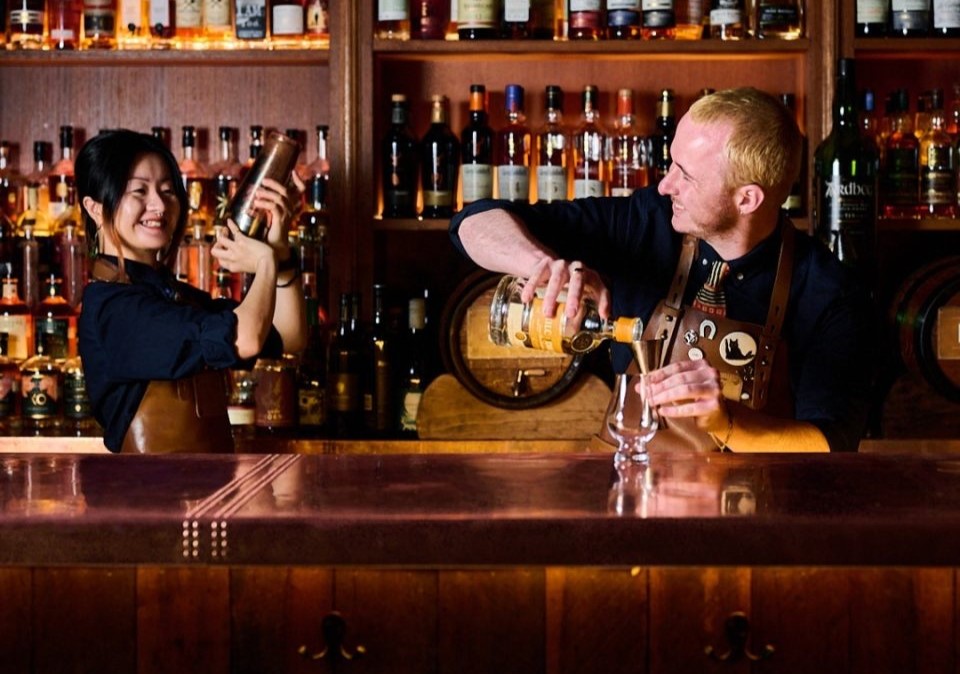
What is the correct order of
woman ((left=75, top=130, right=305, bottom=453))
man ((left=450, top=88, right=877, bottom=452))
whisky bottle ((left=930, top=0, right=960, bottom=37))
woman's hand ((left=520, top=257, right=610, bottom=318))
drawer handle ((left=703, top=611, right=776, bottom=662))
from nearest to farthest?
1. drawer handle ((left=703, top=611, right=776, bottom=662))
2. woman's hand ((left=520, top=257, right=610, bottom=318))
3. man ((left=450, top=88, right=877, bottom=452))
4. woman ((left=75, top=130, right=305, bottom=453))
5. whisky bottle ((left=930, top=0, right=960, bottom=37))

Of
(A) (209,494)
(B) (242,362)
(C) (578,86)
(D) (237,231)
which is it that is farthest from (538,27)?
(A) (209,494)

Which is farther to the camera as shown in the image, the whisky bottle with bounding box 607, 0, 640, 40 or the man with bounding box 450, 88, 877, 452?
the whisky bottle with bounding box 607, 0, 640, 40

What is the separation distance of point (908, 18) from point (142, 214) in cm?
177

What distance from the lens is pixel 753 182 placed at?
214 centimetres

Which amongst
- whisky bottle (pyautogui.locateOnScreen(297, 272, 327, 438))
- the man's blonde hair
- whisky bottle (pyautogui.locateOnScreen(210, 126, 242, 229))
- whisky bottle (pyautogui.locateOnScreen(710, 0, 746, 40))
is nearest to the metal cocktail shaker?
whisky bottle (pyautogui.locateOnScreen(297, 272, 327, 438))

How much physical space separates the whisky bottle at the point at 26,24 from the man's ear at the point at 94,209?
786 mm

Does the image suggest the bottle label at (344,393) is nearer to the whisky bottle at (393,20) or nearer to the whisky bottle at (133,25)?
the whisky bottle at (393,20)

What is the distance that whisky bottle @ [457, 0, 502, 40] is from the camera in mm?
2984

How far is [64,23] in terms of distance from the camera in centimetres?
312

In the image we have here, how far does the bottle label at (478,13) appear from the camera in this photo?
298 cm

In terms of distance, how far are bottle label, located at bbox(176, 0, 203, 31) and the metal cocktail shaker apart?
0.67m

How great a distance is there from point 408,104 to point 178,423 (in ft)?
3.35

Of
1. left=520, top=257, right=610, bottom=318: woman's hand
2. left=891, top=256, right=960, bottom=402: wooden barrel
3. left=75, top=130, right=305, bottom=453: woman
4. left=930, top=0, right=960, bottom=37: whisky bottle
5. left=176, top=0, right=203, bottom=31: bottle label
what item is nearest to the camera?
left=520, top=257, right=610, bottom=318: woman's hand

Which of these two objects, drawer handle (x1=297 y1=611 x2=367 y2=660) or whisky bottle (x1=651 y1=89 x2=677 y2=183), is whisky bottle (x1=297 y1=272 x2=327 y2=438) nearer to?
whisky bottle (x1=651 y1=89 x2=677 y2=183)
